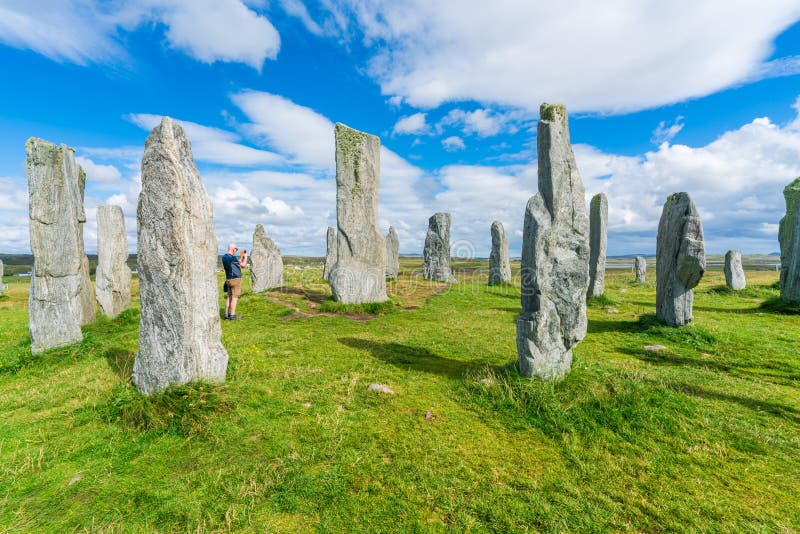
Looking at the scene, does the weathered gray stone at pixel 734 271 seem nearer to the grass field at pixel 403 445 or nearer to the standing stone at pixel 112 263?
the grass field at pixel 403 445

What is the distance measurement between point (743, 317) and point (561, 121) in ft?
35.5

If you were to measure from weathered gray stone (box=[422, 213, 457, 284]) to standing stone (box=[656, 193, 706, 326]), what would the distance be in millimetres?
13976

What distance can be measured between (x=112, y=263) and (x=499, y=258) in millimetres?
18372

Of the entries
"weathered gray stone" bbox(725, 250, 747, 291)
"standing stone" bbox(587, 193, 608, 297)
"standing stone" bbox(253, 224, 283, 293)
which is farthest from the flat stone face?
"weathered gray stone" bbox(725, 250, 747, 291)

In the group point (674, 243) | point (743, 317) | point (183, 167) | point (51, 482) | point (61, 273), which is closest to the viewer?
point (51, 482)

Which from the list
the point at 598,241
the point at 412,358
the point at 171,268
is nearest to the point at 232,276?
the point at 171,268

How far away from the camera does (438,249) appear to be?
935 inches

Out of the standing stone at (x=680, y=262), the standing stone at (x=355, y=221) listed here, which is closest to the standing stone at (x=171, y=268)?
the standing stone at (x=355, y=221)

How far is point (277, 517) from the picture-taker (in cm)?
315

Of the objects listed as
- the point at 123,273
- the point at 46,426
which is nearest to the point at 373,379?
the point at 46,426

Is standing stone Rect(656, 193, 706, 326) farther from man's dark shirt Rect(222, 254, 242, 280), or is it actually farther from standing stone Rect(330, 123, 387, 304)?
man's dark shirt Rect(222, 254, 242, 280)

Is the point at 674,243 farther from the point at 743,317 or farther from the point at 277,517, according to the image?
the point at 277,517

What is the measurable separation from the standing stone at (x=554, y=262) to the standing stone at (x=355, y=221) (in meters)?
7.67

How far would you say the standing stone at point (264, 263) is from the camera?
16875 millimetres
